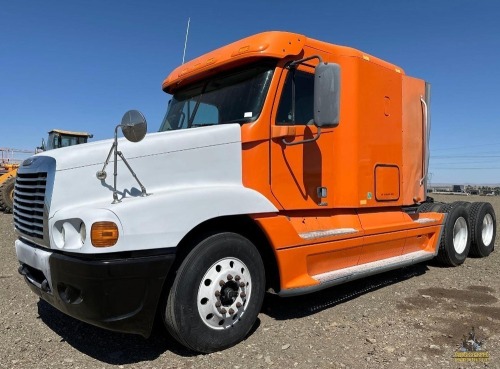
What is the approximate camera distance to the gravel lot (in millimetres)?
3496

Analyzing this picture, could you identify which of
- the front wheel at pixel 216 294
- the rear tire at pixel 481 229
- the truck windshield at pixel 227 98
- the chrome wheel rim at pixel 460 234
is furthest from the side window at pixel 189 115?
the rear tire at pixel 481 229

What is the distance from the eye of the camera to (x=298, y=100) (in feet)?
14.8

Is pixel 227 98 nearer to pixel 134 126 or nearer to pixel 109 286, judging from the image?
pixel 134 126

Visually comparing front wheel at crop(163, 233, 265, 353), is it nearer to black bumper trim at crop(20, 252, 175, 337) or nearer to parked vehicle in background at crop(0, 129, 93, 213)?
black bumper trim at crop(20, 252, 175, 337)

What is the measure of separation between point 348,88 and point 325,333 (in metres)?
2.80

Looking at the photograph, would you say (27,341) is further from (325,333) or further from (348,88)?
(348,88)

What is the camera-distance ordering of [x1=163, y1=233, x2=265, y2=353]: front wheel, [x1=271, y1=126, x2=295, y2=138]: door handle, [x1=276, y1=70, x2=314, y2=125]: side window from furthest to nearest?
[x1=276, y1=70, x2=314, y2=125]: side window, [x1=271, y1=126, x2=295, y2=138]: door handle, [x1=163, y1=233, x2=265, y2=353]: front wheel

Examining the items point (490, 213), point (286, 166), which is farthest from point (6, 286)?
point (490, 213)

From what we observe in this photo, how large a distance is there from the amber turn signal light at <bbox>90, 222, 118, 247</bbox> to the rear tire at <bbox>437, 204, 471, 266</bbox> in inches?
220

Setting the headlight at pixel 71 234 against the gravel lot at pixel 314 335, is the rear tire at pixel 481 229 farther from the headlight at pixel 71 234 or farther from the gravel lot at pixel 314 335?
the headlight at pixel 71 234

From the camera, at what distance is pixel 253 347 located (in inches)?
148

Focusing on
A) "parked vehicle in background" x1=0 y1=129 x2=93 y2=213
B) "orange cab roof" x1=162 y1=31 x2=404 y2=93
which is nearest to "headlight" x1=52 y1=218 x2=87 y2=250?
"orange cab roof" x1=162 y1=31 x2=404 y2=93

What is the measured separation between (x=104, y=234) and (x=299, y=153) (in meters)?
→ 2.23

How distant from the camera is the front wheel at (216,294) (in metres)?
3.37
